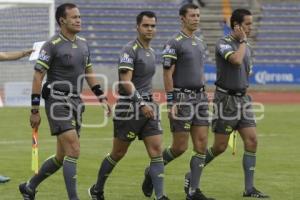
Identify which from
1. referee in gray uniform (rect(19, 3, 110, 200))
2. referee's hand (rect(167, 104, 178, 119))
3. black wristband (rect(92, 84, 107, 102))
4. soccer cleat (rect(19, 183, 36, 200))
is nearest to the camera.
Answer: referee in gray uniform (rect(19, 3, 110, 200))

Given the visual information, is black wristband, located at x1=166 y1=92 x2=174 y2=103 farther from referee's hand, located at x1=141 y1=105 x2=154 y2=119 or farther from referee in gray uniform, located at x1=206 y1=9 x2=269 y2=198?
referee in gray uniform, located at x1=206 y1=9 x2=269 y2=198

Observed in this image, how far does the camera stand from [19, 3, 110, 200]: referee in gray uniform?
9508 mm

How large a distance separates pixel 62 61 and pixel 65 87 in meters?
0.30

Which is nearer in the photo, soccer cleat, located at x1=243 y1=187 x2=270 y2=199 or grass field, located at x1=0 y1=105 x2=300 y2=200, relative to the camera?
soccer cleat, located at x1=243 y1=187 x2=270 y2=199

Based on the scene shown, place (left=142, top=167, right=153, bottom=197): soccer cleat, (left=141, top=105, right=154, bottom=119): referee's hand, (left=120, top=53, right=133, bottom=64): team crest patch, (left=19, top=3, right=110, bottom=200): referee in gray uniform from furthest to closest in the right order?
(left=142, top=167, right=153, bottom=197): soccer cleat → (left=120, top=53, right=133, bottom=64): team crest patch → (left=141, top=105, right=154, bottom=119): referee's hand → (left=19, top=3, right=110, bottom=200): referee in gray uniform

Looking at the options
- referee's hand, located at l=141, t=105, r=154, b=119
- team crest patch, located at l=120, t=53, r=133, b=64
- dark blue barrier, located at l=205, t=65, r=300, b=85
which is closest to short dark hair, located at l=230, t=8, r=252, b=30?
team crest patch, located at l=120, t=53, r=133, b=64

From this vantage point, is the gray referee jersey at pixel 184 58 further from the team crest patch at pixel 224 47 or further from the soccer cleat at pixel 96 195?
the soccer cleat at pixel 96 195

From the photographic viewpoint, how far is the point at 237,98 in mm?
11039

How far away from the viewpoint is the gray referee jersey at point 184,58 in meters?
10.6

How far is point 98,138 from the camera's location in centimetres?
1845

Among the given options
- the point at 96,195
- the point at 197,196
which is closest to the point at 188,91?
the point at 197,196

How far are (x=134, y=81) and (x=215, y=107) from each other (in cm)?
148

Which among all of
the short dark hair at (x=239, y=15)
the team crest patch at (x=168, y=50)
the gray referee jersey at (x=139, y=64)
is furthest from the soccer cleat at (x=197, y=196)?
the short dark hair at (x=239, y=15)

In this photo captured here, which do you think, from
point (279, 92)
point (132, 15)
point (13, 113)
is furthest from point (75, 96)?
point (132, 15)
